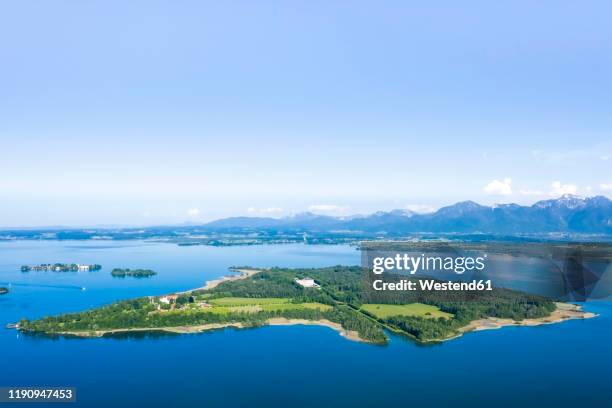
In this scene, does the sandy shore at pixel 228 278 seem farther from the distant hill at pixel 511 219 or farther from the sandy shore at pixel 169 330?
the distant hill at pixel 511 219

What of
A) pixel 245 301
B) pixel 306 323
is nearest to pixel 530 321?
pixel 306 323

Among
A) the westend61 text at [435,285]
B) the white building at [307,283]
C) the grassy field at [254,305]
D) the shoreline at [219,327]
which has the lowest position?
the shoreline at [219,327]

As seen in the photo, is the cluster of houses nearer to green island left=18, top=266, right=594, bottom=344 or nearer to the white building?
green island left=18, top=266, right=594, bottom=344

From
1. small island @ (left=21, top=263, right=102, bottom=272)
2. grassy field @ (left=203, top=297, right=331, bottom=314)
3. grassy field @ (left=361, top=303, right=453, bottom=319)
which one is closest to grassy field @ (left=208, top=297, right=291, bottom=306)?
grassy field @ (left=203, top=297, right=331, bottom=314)

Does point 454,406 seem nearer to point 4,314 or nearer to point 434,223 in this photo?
point 4,314

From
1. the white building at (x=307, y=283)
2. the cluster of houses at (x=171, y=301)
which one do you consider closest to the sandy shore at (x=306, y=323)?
the cluster of houses at (x=171, y=301)

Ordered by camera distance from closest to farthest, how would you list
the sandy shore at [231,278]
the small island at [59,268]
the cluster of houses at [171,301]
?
1. the cluster of houses at [171,301]
2. the sandy shore at [231,278]
3. the small island at [59,268]

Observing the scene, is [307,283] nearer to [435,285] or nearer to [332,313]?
[332,313]
